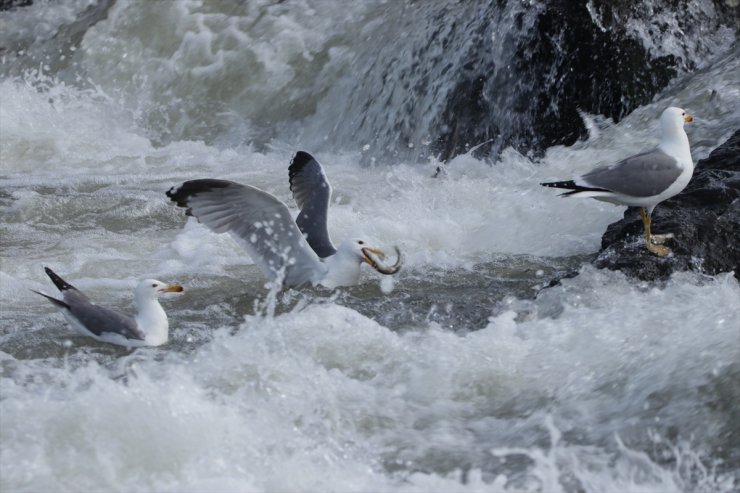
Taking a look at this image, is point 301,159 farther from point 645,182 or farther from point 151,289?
point 645,182

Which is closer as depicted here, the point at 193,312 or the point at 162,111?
the point at 193,312

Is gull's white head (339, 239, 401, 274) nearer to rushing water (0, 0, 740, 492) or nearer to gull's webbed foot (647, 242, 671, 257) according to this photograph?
rushing water (0, 0, 740, 492)

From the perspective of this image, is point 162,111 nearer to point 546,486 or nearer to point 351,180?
point 351,180

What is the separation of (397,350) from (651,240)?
Result: 4.65 feet

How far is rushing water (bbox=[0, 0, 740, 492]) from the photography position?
13.9 feet

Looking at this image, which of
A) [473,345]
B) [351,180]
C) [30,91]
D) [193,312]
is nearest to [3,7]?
[30,91]

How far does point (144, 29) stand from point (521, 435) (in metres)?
9.59

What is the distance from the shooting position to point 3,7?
48.7 ft

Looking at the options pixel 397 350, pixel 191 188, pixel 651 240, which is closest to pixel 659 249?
pixel 651 240

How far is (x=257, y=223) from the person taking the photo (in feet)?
20.2

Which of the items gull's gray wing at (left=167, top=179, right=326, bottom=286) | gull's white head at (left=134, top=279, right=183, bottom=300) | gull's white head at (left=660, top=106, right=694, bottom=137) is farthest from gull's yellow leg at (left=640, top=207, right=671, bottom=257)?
gull's white head at (left=134, top=279, right=183, bottom=300)

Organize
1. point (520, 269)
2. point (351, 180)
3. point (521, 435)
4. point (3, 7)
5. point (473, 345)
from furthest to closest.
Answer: point (3, 7) < point (351, 180) < point (520, 269) < point (473, 345) < point (521, 435)

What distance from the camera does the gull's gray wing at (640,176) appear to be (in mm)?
5719

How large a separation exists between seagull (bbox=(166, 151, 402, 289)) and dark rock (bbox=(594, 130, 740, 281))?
1131 mm
